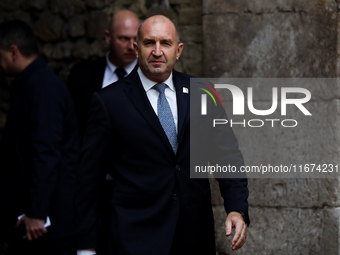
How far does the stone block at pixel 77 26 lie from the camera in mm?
4359

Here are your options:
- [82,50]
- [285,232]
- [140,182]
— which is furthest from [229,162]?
[82,50]

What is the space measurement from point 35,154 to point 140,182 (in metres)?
1.02

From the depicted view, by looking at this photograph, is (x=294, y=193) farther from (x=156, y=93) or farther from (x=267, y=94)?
(x=156, y=93)

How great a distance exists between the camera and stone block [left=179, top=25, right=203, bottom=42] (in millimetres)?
3980

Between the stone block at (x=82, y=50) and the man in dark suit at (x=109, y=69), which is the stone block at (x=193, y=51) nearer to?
the man in dark suit at (x=109, y=69)

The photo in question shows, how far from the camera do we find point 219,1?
343 cm

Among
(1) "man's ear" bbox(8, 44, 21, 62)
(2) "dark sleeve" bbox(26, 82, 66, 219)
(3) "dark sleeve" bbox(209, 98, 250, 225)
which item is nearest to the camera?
(3) "dark sleeve" bbox(209, 98, 250, 225)

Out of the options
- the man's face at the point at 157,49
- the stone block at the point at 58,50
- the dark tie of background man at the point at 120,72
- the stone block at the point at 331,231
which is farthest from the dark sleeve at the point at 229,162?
the stone block at the point at 58,50

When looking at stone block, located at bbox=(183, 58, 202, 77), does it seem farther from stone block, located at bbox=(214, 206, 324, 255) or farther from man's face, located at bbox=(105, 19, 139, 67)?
stone block, located at bbox=(214, 206, 324, 255)

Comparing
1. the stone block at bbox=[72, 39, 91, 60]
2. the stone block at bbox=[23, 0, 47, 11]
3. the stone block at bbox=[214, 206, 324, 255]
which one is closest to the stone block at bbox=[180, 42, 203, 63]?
the stone block at bbox=[72, 39, 91, 60]

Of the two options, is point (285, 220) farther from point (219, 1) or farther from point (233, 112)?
point (219, 1)

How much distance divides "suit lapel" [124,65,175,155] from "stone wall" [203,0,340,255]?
112 centimetres

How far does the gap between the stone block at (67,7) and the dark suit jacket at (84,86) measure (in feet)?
2.77

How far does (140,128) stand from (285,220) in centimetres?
151
